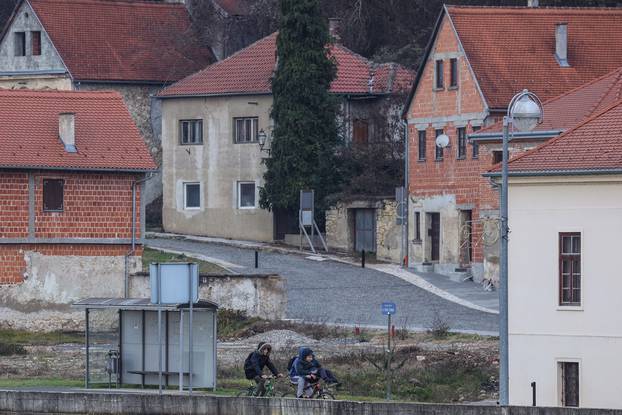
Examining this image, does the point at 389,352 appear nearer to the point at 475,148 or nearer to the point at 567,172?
the point at 567,172

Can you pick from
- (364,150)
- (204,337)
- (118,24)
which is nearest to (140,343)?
(204,337)

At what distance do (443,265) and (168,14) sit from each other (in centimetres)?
2247

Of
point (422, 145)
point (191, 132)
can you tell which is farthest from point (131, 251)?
point (191, 132)

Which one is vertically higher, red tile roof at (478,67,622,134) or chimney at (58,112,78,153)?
red tile roof at (478,67,622,134)

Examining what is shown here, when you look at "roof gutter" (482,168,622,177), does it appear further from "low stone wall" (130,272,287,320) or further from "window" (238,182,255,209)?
"window" (238,182,255,209)

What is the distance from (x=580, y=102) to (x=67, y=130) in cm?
1380

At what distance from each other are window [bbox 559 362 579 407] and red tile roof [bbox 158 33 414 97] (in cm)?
3262

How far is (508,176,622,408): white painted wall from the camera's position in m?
39.7

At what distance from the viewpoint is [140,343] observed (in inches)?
1597

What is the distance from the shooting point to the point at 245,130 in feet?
243

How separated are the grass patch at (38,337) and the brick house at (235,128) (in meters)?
19.6

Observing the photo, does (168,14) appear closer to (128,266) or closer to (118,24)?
(118,24)

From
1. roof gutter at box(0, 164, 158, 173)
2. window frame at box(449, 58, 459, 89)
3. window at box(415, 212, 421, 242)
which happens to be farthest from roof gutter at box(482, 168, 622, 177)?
window at box(415, 212, 421, 242)

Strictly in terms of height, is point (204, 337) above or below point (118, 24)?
below
